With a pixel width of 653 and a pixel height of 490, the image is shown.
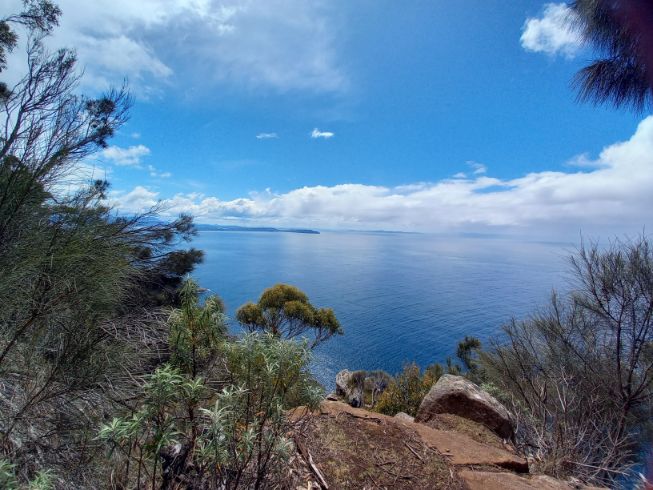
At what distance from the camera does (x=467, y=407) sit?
560 cm

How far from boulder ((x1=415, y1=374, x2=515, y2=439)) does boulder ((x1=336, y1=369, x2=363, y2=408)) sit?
6.70 m

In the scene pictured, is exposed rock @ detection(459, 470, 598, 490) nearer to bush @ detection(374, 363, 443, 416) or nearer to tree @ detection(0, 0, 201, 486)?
tree @ detection(0, 0, 201, 486)

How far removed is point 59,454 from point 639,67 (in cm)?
921

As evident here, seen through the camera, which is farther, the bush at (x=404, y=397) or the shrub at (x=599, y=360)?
the bush at (x=404, y=397)

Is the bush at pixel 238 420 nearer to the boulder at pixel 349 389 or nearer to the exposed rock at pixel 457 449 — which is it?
the exposed rock at pixel 457 449

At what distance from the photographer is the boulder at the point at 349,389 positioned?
40.0ft

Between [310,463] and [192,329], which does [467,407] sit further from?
[192,329]

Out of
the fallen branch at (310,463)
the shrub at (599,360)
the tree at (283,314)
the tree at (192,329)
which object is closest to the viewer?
the tree at (192,329)

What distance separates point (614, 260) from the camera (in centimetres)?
665

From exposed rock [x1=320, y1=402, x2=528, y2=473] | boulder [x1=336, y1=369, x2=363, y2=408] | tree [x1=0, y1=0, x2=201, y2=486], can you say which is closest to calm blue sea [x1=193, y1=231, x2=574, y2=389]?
boulder [x1=336, y1=369, x2=363, y2=408]

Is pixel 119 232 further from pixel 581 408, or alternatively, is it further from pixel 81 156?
pixel 581 408

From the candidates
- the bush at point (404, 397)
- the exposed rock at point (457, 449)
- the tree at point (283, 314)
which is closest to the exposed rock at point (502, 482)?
the exposed rock at point (457, 449)

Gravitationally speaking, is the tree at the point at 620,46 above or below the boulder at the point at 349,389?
above

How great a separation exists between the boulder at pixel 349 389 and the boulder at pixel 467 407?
22.0 feet
